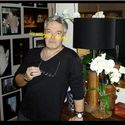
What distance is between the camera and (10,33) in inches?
61.0

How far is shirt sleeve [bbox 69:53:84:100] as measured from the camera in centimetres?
141

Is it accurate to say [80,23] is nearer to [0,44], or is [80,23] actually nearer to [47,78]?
[47,78]

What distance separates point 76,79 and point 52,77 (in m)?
0.14

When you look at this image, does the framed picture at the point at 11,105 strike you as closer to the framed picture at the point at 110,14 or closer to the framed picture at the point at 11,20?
the framed picture at the point at 11,20

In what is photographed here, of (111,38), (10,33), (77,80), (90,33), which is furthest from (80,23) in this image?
(10,33)

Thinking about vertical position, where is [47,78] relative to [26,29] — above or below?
below

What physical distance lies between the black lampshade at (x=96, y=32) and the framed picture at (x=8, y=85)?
1.70 ft

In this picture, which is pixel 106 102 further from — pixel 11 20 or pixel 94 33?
pixel 11 20

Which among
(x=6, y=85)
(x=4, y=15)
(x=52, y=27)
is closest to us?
(x=52, y=27)

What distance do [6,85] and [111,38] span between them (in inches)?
28.4

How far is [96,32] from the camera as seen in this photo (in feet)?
4.68

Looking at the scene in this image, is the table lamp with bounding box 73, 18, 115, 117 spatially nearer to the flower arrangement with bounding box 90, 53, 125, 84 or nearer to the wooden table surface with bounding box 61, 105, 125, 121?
the flower arrangement with bounding box 90, 53, 125, 84

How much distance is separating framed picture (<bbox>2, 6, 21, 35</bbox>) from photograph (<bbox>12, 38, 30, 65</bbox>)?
2.5 inches

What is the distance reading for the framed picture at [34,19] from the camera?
1554 millimetres
